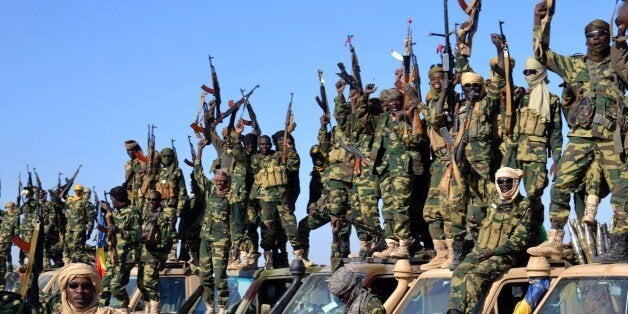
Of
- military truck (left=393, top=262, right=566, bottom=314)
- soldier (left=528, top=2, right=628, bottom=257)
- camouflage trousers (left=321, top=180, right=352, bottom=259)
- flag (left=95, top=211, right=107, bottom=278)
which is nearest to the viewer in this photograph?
military truck (left=393, top=262, right=566, bottom=314)

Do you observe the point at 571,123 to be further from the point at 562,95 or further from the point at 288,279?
the point at 288,279

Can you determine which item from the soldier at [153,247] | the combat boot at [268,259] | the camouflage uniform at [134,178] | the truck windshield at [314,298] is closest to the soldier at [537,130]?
the truck windshield at [314,298]

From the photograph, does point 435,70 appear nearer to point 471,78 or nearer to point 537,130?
point 471,78

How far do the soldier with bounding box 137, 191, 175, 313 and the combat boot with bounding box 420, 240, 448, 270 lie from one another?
450 centimetres

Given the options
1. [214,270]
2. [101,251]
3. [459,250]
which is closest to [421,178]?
[214,270]

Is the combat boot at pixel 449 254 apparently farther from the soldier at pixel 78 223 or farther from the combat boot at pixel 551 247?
the soldier at pixel 78 223

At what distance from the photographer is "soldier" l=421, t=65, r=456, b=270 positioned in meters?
11.5

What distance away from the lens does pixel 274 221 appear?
15.6 metres

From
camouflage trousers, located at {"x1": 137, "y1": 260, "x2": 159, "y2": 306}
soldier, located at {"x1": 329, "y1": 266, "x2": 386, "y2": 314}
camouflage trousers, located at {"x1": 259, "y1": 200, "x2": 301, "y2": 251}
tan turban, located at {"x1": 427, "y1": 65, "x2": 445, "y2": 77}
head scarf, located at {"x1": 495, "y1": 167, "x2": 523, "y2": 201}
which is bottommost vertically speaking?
soldier, located at {"x1": 329, "y1": 266, "x2": 386, "y2": 314}

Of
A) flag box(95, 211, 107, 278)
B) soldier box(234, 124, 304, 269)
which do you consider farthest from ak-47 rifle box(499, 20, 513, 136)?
flag box(95, 211, 107, 278)

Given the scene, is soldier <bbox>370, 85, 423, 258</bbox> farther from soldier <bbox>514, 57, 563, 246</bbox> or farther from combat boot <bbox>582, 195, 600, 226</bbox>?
combat boot <bbox>582, 195, 600, 226</bbox>

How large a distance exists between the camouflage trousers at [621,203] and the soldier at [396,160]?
374cm

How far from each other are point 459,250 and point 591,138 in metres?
1.45

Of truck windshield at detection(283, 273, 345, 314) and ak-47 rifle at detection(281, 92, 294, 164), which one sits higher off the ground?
ak-47 rifle at detection(281, 92, 294, 164)
